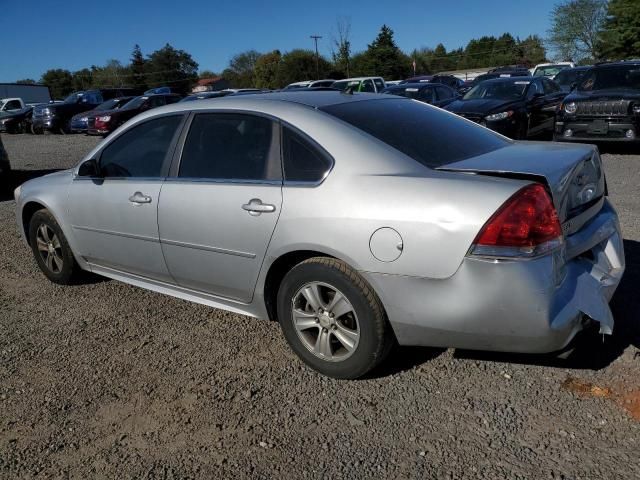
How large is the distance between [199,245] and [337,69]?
59.8 meters

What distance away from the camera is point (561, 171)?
111 inches

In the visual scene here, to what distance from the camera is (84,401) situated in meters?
3.10

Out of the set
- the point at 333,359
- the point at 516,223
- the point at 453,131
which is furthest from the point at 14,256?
the point at 516,223

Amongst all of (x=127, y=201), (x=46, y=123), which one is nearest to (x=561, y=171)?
(x=127, y=201)

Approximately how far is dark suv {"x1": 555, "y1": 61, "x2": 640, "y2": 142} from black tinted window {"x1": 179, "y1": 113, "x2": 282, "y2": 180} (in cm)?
829

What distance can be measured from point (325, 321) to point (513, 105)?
9.39 m

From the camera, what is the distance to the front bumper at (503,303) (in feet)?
8.32

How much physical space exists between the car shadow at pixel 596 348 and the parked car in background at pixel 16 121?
A: 27.4m

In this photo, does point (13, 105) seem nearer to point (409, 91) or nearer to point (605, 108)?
point (409, 91)

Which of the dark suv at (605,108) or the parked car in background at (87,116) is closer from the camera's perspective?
the dark suv at (605,108)

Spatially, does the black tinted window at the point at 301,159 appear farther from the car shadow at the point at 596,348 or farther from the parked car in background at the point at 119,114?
the parked car in background at the point at 119,114

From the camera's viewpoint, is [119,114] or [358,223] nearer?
[358,223]

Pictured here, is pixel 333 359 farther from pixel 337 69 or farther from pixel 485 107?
pixel 337 69

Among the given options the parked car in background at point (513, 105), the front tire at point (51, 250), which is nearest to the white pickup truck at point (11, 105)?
the parked car in background at point (513, 105)
